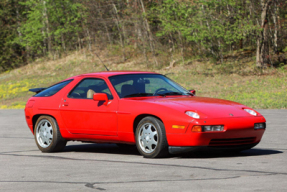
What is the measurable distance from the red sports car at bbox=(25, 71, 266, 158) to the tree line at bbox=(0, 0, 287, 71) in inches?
990

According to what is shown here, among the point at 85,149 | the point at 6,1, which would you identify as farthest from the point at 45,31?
the point at 85,149

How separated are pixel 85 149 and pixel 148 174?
3.61m

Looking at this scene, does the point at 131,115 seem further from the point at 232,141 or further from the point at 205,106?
the point at 232,141

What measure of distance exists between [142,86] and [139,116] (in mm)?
837

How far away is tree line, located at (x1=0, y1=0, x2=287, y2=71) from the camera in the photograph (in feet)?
112

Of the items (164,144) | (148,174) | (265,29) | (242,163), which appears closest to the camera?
(148,174)

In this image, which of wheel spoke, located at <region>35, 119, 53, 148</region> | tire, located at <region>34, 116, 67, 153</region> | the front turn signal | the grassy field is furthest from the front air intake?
the grassy field

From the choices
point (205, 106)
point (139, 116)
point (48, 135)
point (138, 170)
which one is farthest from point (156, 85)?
point (138, 170)

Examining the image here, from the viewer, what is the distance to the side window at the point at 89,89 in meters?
8.60

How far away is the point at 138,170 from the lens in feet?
21.4

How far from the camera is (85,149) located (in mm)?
9594

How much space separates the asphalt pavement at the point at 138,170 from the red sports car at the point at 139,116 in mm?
263

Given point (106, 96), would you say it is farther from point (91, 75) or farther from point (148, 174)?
point (148, 174)

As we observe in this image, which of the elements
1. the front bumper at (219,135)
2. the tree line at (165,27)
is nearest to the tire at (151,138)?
the front bumper at (219,135)
